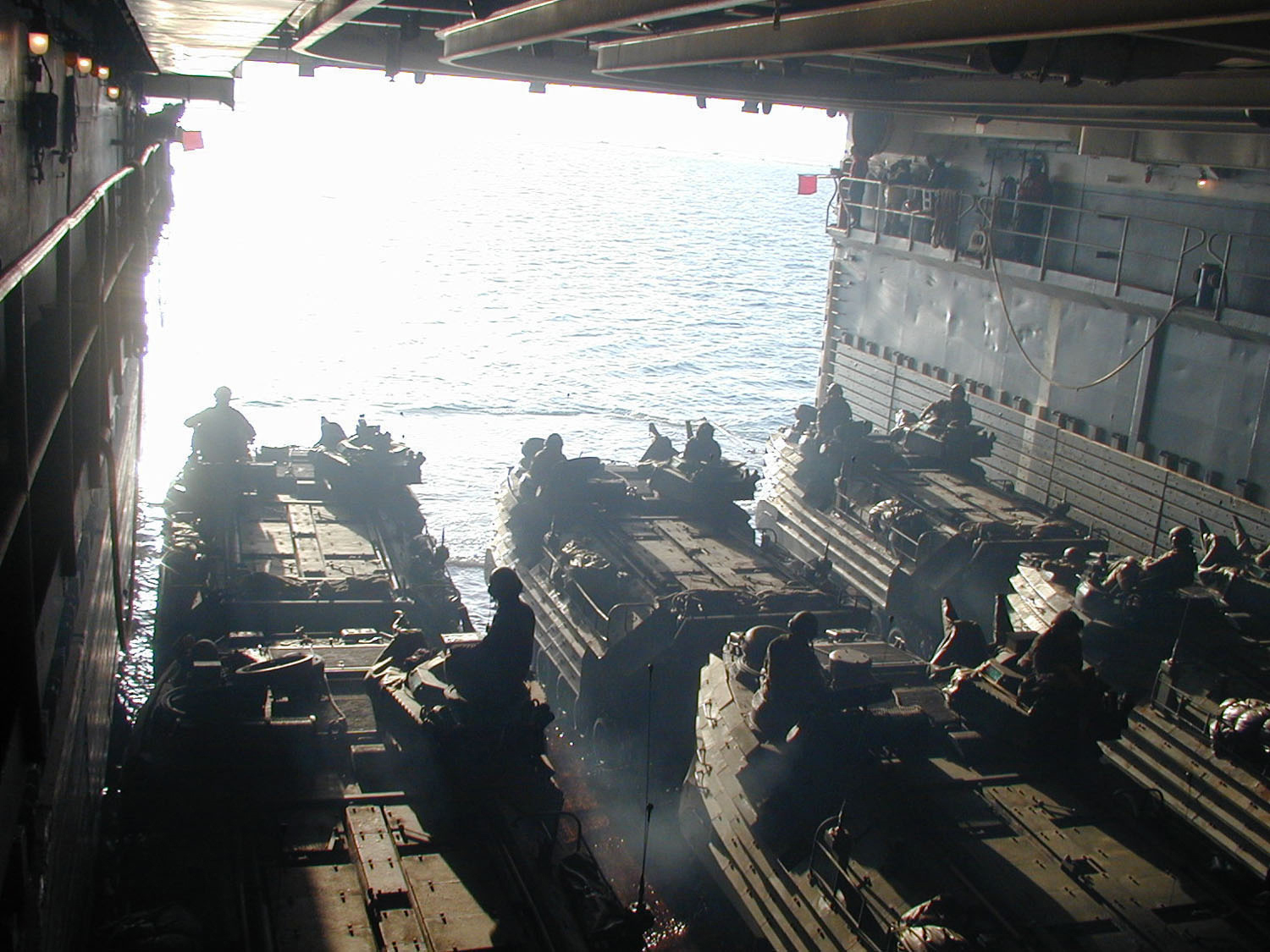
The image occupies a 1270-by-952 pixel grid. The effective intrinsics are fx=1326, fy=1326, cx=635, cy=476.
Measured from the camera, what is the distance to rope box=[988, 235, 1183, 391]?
2219 cm

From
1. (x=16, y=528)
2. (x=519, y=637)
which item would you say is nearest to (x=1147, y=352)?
(x=519, y=637)

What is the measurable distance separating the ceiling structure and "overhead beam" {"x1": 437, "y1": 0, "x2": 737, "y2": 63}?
2 centimetres

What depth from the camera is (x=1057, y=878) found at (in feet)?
36.6

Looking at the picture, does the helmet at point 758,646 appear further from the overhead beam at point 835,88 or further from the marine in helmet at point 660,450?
the marine in helmet at point 660,450

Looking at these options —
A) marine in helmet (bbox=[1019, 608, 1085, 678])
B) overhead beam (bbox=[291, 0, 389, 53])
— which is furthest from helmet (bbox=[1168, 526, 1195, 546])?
overhead beam (bbox=[291, 0, 389, 53])

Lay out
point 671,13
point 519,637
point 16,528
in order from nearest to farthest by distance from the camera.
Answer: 1. point 16,528
2. point 671,13
3. point 519,637

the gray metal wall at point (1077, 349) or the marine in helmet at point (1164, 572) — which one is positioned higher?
the gray metal wall at point (1077, 349)

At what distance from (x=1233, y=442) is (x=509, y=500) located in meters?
11.6

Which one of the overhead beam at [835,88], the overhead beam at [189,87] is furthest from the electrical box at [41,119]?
the overhead beam at [189,87]

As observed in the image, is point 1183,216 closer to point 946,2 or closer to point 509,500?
point 509,500

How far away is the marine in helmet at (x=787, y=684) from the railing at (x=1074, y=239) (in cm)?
1076

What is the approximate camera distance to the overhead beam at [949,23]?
19.9ft

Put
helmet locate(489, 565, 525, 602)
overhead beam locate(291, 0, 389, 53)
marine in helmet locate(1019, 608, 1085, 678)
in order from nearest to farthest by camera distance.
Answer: overhead beam locate(291, 0, 389, 53) < helmet locate(489, 565, 525, 602) < marine in helmet locate(1019, 608, 1085, 678)

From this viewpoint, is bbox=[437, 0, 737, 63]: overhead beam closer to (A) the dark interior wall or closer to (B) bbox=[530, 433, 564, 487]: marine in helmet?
(A) the dark interior wall
